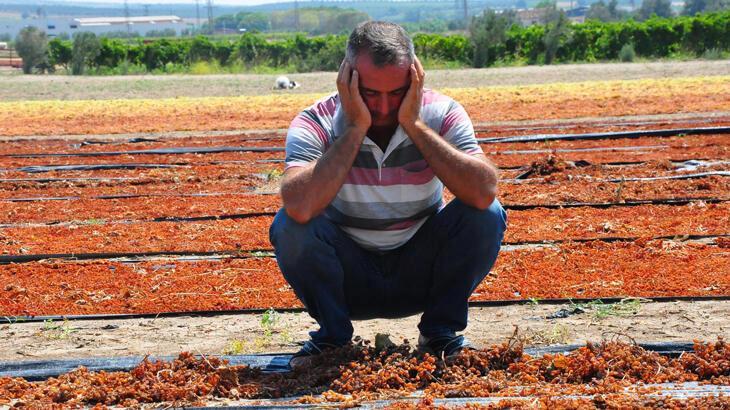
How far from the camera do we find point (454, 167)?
12.2ft

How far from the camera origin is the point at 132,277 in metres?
5.93

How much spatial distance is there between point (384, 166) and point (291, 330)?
117 centimetres

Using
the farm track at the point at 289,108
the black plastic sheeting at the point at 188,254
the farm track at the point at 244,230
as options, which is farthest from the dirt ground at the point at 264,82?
the black plastic sheeting at the point at 188,254

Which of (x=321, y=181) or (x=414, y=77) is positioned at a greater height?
(x=414, y=77)

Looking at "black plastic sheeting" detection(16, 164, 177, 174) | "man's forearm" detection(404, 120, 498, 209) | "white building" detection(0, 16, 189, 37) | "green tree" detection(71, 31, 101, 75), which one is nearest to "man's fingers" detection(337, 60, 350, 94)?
"man's forearm" detection(404, 120, 498, 209)

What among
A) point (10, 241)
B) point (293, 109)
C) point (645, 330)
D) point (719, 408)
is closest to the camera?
point (719, 408)

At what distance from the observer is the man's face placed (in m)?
3.64

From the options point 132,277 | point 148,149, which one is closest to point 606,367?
point 132,277

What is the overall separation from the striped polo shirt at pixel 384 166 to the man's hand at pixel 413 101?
144 mm

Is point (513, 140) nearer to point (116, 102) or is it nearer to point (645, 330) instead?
point (645, 330)

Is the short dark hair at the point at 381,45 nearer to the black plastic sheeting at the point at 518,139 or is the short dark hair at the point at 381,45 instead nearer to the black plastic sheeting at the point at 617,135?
the black plastic sheeting at the point at 518,139

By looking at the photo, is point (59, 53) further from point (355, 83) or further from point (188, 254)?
point (355, 83)

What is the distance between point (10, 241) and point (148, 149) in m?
6.21

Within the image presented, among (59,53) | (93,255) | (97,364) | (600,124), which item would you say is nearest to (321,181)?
(97,364)
